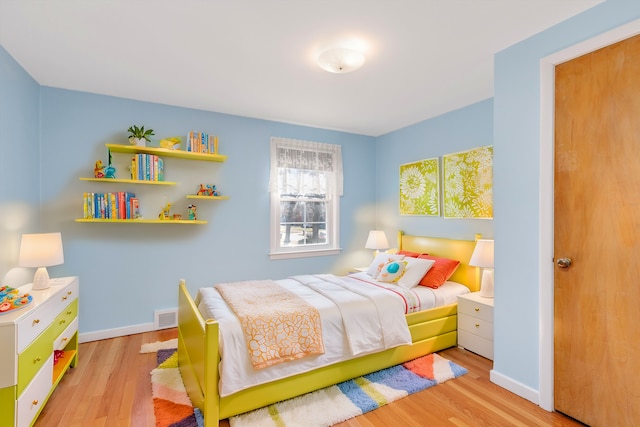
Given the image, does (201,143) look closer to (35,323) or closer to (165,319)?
(165,319)

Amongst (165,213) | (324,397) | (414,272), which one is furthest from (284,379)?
(165,213)

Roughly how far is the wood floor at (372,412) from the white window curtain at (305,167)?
7.99 ft

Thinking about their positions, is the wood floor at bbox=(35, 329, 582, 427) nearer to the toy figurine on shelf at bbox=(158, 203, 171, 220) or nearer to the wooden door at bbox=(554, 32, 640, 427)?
the wooden door at bbox=(554, 32, 640, 427)

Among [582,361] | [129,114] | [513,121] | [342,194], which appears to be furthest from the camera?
[342,194]

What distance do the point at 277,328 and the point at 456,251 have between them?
7.55 ft

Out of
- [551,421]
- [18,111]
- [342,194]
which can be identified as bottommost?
[551,421]

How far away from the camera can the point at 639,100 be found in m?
1.66

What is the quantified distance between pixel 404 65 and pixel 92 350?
3766mm

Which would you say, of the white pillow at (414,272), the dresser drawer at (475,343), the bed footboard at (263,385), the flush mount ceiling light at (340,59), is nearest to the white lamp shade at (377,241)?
the white pillow at (414,272)

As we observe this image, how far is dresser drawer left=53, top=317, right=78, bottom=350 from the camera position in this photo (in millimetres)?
2164

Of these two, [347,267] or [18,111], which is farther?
[347,267]

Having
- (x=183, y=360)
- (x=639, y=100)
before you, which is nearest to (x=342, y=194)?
(x=183, y=360)

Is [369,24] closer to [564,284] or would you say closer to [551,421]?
[564,284]

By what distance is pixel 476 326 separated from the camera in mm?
2768
